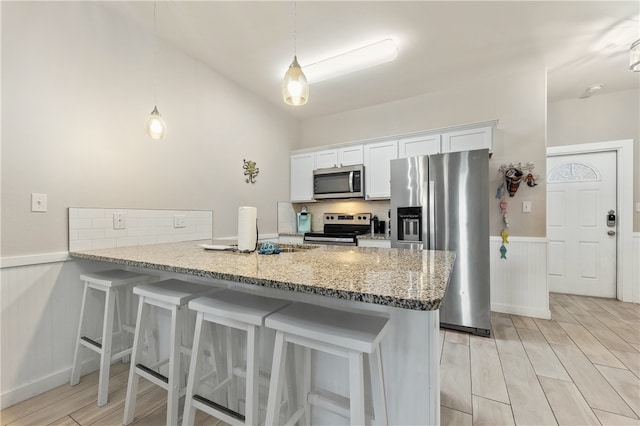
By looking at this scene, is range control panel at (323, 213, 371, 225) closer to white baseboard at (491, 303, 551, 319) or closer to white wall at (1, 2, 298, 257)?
white wall at (1, 2, 298, 257)

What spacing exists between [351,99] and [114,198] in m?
2.82

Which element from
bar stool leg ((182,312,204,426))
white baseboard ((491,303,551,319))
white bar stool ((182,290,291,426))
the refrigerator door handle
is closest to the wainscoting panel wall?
white baseboard ((491,303,551,319))

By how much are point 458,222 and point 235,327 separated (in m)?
2.26

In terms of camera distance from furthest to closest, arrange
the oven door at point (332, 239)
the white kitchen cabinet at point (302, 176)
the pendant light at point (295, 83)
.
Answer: the white kitchen cabinet at point (302, 176), the oven door at point (332, 239), the pendant light at point (295, 83)

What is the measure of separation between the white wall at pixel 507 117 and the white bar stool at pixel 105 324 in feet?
10.9

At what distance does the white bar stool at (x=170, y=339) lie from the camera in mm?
1266

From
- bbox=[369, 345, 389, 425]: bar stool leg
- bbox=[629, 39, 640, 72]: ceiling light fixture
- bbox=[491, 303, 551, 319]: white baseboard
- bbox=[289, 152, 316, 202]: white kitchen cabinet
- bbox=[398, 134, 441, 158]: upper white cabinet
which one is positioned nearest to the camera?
bbox=[369, 345, 389, 425]: bar stool leg

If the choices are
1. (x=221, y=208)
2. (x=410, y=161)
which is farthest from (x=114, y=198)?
(x=410, y=161)

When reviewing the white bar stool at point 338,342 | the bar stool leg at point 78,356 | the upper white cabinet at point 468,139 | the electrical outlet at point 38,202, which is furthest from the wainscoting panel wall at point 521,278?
the electrical outlet at point 38,202

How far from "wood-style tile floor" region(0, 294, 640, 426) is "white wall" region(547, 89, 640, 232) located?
83.6 inches

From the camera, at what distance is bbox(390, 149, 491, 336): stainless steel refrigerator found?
98.3 inches

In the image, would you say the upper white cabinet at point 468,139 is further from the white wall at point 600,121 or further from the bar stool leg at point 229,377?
the bar stool leg at point 229,377

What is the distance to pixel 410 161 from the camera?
283 centimetres

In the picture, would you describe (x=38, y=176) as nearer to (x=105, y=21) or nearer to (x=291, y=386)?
(x=105, y=21)
